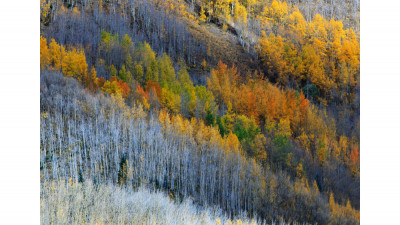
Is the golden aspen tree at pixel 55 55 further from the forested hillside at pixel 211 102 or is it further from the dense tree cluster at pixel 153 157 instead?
the dense tree cluster at pixel 153 157

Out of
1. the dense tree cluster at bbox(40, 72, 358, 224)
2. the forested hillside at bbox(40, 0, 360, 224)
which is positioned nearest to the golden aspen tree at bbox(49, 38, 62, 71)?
the forested hillside at bbox(40, 0, 360, 224)

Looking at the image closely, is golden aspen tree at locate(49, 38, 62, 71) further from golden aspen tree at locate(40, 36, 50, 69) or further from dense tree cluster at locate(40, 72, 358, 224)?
dense tree cluster at locate(40, 72, 358, 224)

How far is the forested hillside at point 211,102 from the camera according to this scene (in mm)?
4152

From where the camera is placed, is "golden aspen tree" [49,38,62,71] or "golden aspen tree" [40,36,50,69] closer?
"golden aspen tree" [40,36,50,69]

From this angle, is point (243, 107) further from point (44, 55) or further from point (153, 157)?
point (44, 55)

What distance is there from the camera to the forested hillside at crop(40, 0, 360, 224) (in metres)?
4.15

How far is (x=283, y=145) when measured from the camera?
4.41 meters

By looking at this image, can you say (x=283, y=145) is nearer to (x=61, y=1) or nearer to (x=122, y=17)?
(x=122, y=17)

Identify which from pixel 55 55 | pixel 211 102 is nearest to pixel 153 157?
pixel 211 102

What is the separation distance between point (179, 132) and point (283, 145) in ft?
4.76

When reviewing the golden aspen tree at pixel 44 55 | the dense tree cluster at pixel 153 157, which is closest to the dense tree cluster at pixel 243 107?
the golden aspen tree at pixel 44 55

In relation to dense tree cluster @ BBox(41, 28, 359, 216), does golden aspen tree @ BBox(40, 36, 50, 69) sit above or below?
above

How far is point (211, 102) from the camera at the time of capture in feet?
16.0
